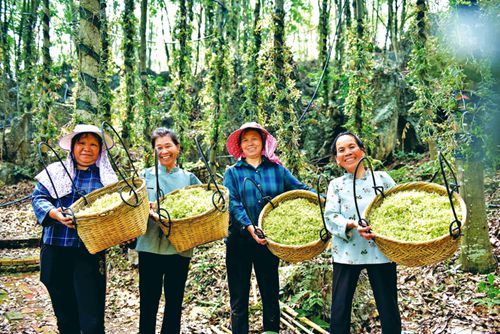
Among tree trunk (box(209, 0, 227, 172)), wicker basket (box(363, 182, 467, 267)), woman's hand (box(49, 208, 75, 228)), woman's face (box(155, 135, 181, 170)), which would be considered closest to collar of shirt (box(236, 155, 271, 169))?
woman's face (box(155, 135, 181, 170))

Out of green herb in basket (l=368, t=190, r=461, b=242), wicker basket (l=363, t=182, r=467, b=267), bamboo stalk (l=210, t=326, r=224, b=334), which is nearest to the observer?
wicker basket (l=363, t=182, r=467, b=267)

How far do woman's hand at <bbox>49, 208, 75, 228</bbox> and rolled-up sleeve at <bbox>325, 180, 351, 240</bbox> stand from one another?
1.64m

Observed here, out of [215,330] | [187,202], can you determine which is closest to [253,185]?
[187,202]

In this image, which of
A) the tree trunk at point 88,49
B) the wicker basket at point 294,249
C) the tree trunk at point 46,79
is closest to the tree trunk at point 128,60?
the tree trunk at point 88,49

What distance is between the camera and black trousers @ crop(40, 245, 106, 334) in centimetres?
256

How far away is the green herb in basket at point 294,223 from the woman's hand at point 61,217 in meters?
1.28

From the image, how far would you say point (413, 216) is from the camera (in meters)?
2.25

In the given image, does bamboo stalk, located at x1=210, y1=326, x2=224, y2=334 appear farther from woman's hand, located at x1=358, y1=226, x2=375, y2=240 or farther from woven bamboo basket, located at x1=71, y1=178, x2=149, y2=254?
woman's hand, located at x1=358, y1=226, x2=375, y2=240

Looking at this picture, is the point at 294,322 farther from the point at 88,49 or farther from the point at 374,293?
the point at 88,49

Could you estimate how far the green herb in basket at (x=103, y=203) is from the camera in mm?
2336

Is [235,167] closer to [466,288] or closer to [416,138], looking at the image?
[466,288]

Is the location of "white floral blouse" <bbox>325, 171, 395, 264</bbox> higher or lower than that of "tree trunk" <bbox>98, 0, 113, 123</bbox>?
lower

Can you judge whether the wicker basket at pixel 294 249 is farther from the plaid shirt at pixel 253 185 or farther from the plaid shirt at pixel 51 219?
the plaid shirt at pixel 51 219

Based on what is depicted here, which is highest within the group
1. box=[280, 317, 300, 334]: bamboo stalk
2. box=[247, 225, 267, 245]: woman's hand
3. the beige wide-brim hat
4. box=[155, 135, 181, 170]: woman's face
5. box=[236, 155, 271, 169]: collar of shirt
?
the beige wide-brim hat
